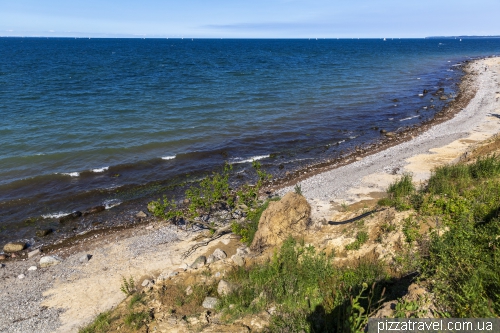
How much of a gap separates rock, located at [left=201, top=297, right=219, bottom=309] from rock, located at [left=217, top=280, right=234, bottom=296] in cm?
32

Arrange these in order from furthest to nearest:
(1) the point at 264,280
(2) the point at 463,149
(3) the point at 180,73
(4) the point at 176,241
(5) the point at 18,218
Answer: (3) the point at 180,73
(2) the point at 463,149
(5) the point at 18,218
(4) the point at 176,241
(1) the point at 264,280

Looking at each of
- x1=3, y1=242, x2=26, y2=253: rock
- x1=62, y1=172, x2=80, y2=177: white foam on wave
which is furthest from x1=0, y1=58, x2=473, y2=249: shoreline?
x1=62, y1=172, x2=80, y2=177: white foam on wave

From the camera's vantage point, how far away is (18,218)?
18.7m

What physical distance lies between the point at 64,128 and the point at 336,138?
2572 cm

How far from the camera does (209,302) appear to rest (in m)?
9.81

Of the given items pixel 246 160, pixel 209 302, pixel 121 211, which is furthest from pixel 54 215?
Result: pixel 209 302

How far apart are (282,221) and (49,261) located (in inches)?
431

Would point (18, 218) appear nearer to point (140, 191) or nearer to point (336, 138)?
point (140, 191)

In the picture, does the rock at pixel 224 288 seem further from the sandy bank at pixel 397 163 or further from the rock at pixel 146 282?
the sandy bank at pixel 397 163

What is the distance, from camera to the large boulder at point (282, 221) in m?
11.9

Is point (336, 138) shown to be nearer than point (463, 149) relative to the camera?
No

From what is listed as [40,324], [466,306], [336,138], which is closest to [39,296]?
[40,324]

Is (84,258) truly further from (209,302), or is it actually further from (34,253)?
(209,302)

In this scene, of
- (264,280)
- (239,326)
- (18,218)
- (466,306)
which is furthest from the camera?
(18,218)
